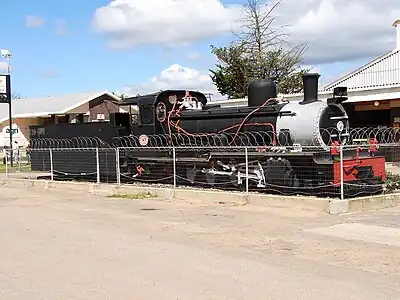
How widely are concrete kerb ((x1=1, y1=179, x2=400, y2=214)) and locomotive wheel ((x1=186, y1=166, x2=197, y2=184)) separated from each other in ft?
2.94

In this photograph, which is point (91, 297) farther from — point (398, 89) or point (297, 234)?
point (398, 89)

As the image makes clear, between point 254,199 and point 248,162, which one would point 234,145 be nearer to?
point 248,162

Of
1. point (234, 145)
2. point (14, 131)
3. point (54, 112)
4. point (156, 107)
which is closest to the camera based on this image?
point (234, 145)

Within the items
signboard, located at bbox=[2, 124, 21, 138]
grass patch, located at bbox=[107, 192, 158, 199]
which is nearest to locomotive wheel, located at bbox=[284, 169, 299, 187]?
grass patch, located at bbox=[107, 192, 158, 199]

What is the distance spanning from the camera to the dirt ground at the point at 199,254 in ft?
22.1

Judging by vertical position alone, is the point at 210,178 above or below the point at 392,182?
above

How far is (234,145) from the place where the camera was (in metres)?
16.2

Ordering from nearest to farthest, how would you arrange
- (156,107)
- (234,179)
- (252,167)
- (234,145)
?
(252,167)
(234,179)
(234,145)
(156,107)

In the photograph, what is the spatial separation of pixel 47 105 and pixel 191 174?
119 ft

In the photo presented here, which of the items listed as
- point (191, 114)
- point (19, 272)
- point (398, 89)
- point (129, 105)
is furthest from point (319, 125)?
point (398, 89)

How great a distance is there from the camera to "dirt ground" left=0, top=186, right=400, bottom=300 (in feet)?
22.1

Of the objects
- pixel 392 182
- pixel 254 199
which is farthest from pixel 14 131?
pixel 392 182

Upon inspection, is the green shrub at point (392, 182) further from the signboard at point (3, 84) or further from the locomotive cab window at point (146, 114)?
the signboard at point (3, 84)

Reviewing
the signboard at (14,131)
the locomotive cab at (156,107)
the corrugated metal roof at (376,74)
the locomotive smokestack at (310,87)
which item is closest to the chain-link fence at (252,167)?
the locomotive cab at (156,107)
